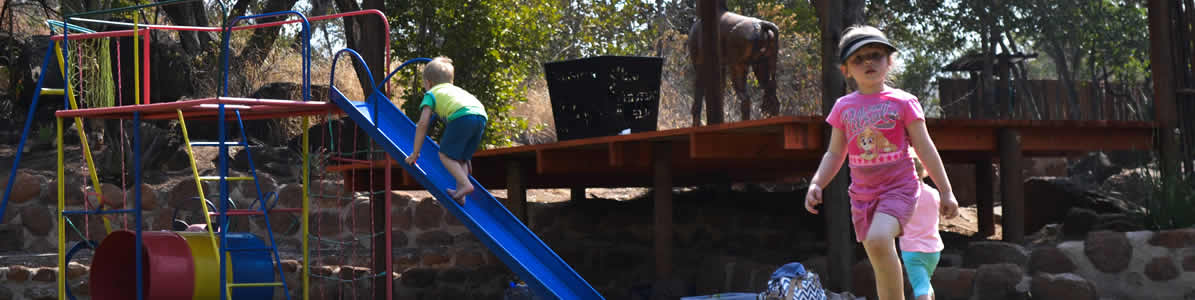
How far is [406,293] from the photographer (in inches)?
446

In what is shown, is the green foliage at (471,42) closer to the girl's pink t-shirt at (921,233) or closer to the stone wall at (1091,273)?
the stone wall at (1091,273)

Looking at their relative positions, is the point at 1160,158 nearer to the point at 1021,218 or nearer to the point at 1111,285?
the point at 1021,218

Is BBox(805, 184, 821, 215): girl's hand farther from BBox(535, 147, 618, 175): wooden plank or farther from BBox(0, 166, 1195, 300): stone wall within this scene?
BBox(535, 147, 618, 175): wooden plank

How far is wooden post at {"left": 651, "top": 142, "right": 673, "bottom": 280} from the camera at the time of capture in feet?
29.4

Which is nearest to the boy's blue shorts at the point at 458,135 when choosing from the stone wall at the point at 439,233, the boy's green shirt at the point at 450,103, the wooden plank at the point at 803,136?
the boy's green shirt at the point at 450,103

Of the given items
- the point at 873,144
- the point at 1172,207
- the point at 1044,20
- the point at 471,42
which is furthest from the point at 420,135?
the point at 1044,20

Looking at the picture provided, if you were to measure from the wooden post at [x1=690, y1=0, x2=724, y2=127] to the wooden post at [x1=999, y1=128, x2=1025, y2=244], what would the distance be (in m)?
2.57

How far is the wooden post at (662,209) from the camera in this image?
896 centimetres

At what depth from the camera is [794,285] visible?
5.69 meters

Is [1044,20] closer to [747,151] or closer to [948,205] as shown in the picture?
[747,151]

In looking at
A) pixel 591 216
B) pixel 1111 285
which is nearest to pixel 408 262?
pixel 591 216

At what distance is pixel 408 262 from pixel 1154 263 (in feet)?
24.1

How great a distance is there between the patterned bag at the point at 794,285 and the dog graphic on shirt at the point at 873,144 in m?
1.60

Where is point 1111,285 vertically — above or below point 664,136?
below
